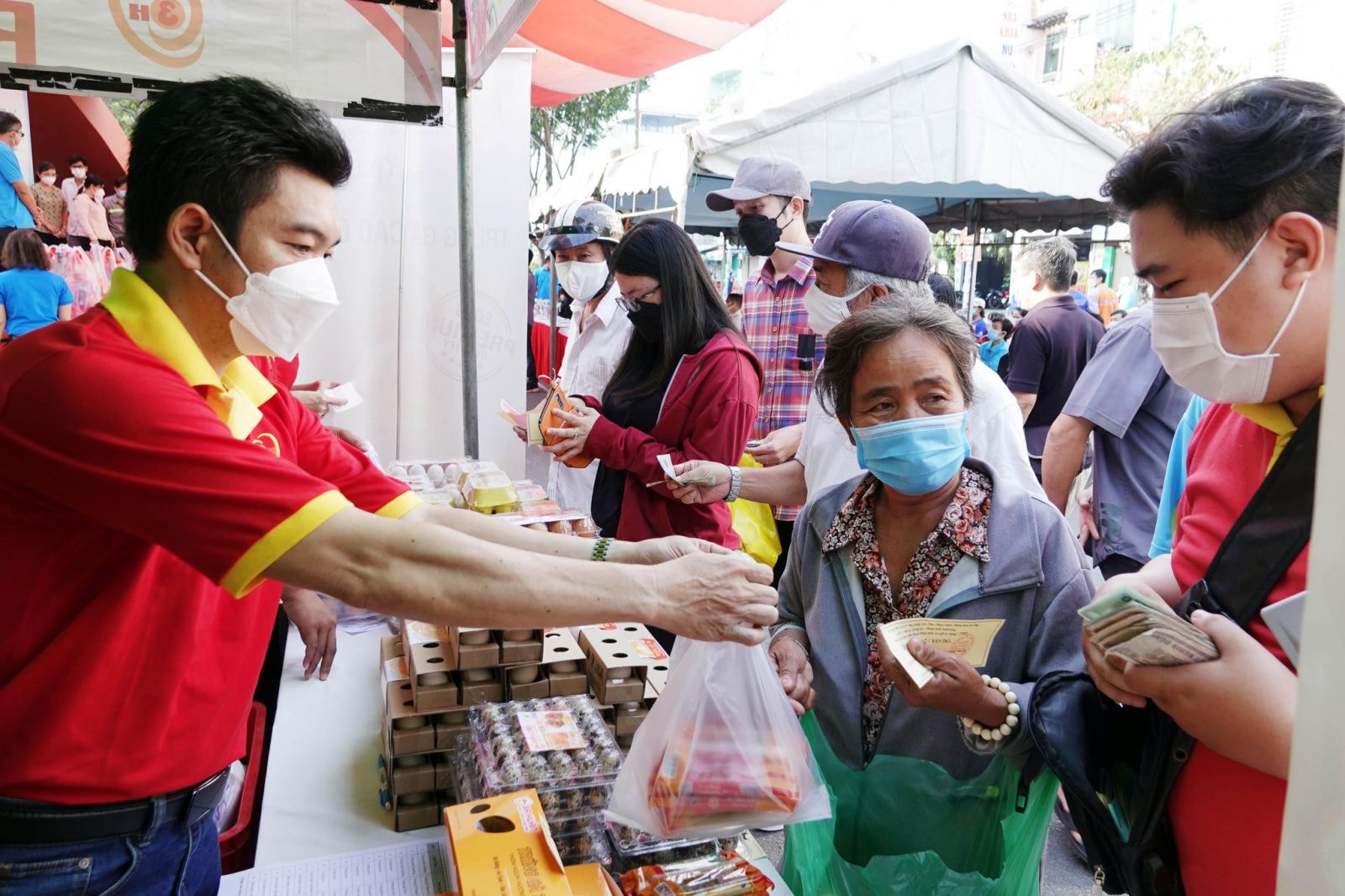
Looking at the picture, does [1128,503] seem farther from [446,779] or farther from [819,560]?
[446,779]

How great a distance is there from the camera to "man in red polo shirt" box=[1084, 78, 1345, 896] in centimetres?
108

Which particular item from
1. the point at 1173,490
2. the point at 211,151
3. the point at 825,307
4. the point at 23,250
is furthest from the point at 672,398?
the point at 23,250

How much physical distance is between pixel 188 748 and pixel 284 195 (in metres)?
0.90

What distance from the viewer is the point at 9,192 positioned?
7152mm

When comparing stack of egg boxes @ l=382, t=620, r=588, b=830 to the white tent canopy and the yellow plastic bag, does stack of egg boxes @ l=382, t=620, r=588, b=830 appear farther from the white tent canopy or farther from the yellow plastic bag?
the white tent canopy

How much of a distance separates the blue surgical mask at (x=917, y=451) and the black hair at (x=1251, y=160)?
0.62 meters

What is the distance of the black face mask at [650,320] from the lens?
10.2ft

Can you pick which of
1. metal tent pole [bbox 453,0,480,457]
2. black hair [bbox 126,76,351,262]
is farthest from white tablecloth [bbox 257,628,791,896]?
metal tent pole [bbox 453,0,480,457]

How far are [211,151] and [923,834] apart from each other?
1674mm

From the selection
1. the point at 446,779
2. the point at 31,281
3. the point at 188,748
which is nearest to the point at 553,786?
the point at 446,779

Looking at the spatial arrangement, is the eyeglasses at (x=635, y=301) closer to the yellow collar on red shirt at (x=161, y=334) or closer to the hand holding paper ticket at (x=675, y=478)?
the hand holding paper ticket at (x=675, y=478)

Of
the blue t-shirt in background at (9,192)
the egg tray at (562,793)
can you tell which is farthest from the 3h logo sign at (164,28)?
the blue t-shirt in background at (9,192)

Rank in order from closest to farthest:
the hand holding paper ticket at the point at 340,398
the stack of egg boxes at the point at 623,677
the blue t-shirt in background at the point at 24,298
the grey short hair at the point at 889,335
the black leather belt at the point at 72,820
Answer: the black leather belt at the point at 72,820
the grey short hair at the point at 889,335
the stack of egg boxes at the point at 623,677
the hand holding paper ticket at the point at 340,398
the blue t-shirt in background at the point at 24,298

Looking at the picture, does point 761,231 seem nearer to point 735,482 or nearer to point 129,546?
point 735,482
